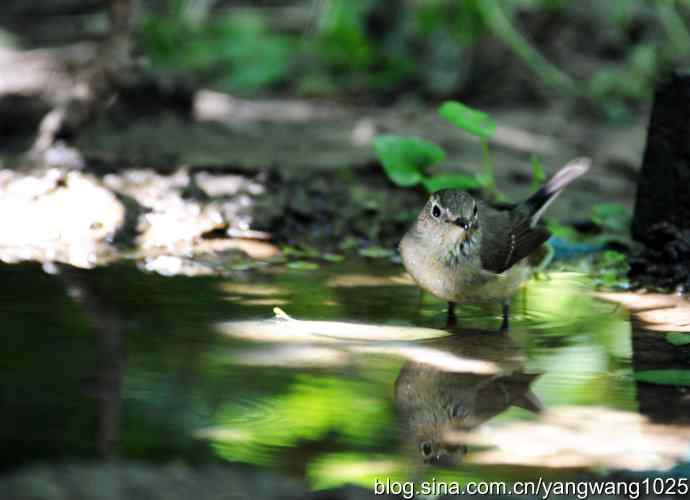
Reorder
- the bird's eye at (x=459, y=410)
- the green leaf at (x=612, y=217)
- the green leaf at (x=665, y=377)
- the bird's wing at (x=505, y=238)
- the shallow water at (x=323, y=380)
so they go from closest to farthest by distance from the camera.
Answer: the shallow water at (x=323, y=380)
the bird's eye at (x=459, y=410)
the green leaf at (x=665, y=377)
the bird's wing at (x=505, y=238)
the green leaf at (x=612, y=217)

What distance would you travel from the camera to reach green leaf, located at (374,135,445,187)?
5.55 metres

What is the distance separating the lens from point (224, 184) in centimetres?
602

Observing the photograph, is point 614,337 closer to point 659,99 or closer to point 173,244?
point 659,99

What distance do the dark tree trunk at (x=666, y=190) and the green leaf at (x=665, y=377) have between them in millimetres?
1606

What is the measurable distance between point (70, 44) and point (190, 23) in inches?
46.2

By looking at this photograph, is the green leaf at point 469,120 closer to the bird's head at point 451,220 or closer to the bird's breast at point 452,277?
the bird's head at point 451,220

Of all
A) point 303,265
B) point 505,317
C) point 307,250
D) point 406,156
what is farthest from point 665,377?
point 406,156

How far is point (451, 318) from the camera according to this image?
4.31 metres

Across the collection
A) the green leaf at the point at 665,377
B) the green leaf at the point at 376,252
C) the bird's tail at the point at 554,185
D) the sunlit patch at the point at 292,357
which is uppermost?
the bird's tail at the point at 554,185

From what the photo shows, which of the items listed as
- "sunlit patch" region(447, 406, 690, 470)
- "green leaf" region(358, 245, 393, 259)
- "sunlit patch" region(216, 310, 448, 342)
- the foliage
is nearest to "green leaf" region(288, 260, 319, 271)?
"green leaf" region(358, 245, 393, 259)

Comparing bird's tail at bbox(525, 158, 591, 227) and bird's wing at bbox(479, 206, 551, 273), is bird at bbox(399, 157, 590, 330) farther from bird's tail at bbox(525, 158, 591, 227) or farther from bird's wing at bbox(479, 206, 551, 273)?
bird's tail at bbox(525, 158, 591, 227)

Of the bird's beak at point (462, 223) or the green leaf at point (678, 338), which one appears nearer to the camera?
the green leaf at point (678, 338)

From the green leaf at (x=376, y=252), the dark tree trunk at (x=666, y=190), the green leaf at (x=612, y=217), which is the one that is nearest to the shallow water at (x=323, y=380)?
the dark tree trunk at (x=666, y=190)

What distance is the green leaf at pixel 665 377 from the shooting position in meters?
3.34
